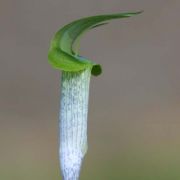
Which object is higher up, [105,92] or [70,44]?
[70,44]

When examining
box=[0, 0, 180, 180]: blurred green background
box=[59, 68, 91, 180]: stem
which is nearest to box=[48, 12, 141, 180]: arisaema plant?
box=[59, 68, 91, 180]: stem

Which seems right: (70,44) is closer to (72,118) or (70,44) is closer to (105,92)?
(72,118)

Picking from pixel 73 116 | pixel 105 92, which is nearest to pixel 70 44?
pixel 73 116

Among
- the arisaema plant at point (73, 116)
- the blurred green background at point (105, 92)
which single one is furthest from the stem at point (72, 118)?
the blurred green background at point (105, 92)

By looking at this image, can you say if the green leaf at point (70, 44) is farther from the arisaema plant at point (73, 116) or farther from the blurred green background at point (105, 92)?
the blurred green background at point (105, 92)

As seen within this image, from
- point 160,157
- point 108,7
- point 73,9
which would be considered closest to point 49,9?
point 73,9
